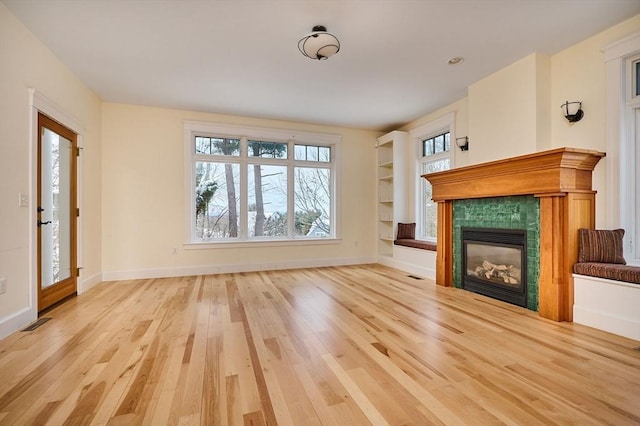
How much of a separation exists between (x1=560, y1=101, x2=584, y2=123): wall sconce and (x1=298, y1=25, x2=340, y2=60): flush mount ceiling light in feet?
8.14

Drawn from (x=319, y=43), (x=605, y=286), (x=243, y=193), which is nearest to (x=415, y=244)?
(x=605, y=286)

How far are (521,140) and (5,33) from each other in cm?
510

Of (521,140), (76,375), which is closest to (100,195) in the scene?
(76,375)

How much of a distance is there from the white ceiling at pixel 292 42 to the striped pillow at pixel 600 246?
1.95 metres

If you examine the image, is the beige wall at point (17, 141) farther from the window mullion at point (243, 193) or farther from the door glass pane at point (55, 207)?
the window mullion at point (243, 193)

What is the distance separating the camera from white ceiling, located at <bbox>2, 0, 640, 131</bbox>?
2555 mm

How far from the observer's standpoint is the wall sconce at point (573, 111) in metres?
3.08

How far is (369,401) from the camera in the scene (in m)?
1.61

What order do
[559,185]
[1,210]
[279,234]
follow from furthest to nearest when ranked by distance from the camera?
[279,234], [559,185], [1,210]

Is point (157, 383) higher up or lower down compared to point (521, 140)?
lower down

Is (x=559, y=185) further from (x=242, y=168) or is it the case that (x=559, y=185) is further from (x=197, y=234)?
(x=197, y=234)

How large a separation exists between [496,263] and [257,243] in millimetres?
3759

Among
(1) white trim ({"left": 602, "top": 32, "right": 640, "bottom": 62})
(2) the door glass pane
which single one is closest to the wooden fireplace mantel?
(1) white trim ({"left": 602, "top": 32, "right": 640, "bottom": 62})

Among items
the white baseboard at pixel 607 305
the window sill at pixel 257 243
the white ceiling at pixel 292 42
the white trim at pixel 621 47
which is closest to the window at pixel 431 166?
the white ceiling at pixel 292 42
